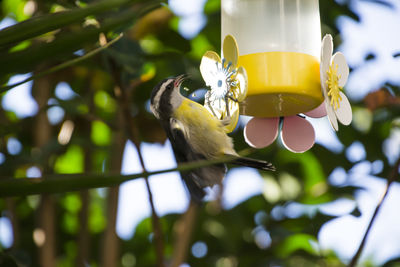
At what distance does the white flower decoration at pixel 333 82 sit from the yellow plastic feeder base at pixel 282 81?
5cm

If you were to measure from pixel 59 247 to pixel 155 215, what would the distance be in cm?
119

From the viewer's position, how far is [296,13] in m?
1.74

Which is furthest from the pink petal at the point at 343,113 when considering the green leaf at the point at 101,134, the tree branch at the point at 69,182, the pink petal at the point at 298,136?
the green leaf at the point at 101,134

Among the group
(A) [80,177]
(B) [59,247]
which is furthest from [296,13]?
(B) [59,247]

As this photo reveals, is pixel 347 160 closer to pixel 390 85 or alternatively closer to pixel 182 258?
pixel 390 85

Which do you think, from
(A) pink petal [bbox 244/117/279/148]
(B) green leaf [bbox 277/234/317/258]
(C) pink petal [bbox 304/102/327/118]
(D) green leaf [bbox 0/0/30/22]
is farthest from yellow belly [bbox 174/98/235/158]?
(D) green leaf [bbox 0/0/30/22]

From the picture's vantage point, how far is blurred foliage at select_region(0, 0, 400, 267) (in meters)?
2.17

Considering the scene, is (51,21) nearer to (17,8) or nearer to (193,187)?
(193,187)

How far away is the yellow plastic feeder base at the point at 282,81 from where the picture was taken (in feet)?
4.91

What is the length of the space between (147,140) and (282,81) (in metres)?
1.21

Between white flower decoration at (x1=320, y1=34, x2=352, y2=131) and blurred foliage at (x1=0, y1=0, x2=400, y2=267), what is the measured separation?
0.39 m

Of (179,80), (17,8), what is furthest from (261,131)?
(17,8)

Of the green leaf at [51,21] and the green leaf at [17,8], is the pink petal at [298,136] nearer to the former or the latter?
the green leaf at [51,21]

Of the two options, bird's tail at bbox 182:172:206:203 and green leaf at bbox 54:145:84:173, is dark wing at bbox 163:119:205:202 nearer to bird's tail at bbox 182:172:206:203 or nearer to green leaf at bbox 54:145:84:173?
bird's tail at bbox 182:172:206:203
